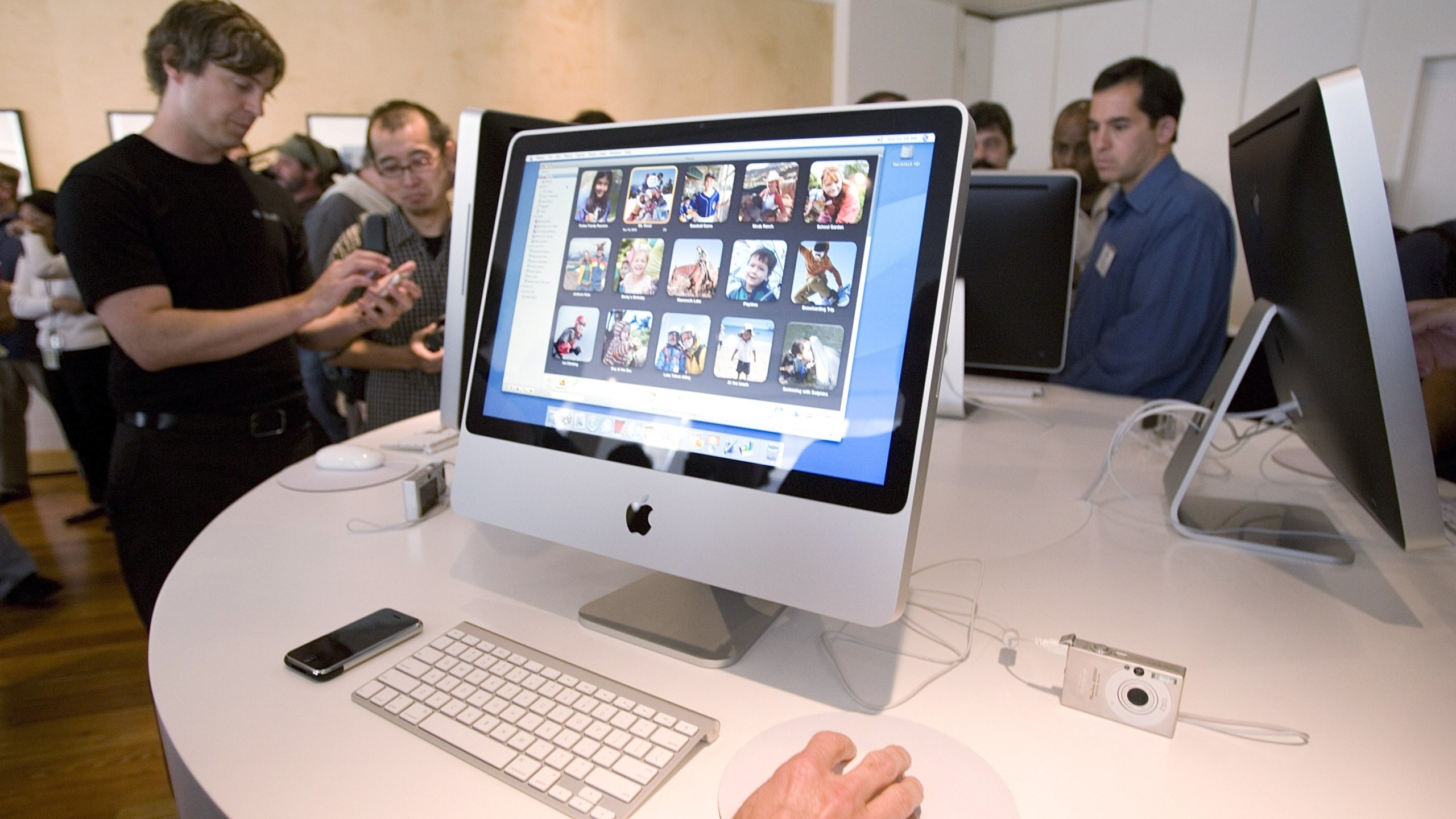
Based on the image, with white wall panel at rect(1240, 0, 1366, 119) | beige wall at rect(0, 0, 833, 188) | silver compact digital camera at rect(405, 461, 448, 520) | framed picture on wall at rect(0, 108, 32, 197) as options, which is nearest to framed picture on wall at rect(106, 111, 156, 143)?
beige wall at rect(0, 0, 833, 188)

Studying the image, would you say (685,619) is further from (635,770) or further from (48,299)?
(48,299)

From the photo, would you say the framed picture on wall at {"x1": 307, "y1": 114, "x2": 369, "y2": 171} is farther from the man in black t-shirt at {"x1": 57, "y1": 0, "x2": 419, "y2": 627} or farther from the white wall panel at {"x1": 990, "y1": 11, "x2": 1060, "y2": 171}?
the white wall panel at {"x1": 990, "y1": 11, "x2": 1060, "y2": 171}

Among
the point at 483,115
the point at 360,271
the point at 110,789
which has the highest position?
the point at 483,115

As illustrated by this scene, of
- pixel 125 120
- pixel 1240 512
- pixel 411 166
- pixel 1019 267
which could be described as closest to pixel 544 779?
pixel 1240 512

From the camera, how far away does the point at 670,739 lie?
0.61m

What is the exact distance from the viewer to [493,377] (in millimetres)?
879

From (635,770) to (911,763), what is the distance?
209 mm

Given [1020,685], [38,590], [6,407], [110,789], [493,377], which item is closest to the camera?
[1020,685]

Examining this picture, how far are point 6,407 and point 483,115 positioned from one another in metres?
3.74

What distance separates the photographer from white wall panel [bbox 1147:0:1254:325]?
14.4 ft

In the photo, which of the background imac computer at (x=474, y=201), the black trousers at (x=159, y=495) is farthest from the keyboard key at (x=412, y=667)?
the black trousers at (x=159, y=495)

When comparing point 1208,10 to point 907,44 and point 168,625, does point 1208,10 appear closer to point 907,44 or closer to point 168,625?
point 907,44

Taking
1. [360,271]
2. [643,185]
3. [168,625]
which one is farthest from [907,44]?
[168,625]

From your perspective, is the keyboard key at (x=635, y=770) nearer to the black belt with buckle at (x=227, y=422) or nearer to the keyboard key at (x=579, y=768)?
the keyboard key at (x=579, y=768)
